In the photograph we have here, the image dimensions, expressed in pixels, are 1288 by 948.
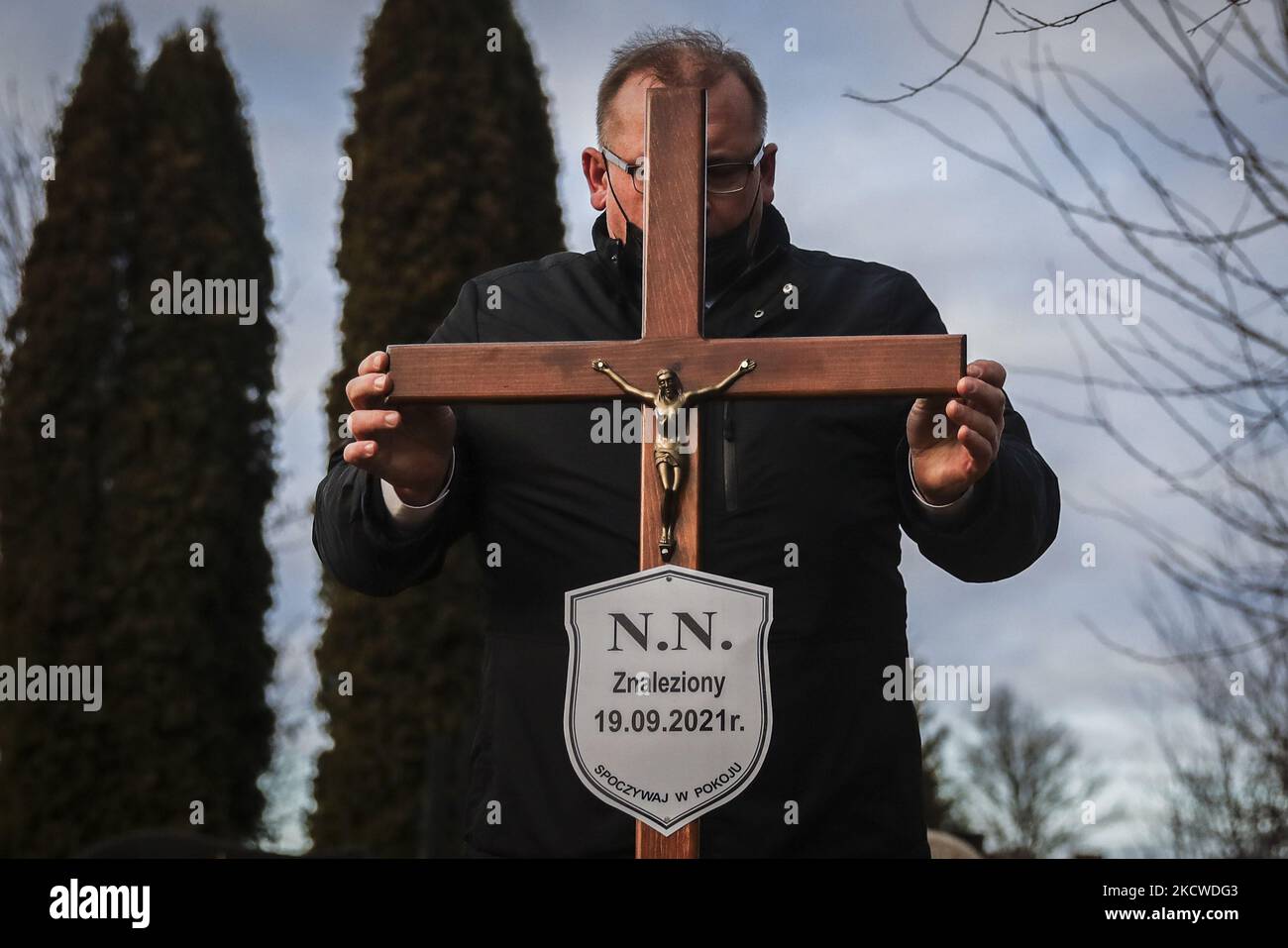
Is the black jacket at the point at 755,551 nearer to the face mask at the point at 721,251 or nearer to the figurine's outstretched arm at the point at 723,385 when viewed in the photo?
the face mask at the point at 721,251

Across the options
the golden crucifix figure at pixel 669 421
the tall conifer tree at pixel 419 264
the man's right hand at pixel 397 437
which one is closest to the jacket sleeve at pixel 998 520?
the golden crucifix figure at pixel 669 421

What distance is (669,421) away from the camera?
1.83 m

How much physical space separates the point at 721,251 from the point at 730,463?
32 centimetres

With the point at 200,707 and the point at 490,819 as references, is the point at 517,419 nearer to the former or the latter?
the point at 490,819

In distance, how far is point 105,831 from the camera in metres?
8.80

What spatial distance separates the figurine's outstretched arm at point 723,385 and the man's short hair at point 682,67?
48 cm

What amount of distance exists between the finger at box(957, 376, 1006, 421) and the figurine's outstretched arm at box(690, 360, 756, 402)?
0.87 feet

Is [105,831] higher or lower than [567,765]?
lower

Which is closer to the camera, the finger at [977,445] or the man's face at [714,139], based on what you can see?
the finger at [977,445]

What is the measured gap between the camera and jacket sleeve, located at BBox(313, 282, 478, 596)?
2131mm

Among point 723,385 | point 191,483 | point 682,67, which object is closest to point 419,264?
point 191,483

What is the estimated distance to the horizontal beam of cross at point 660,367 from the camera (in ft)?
6.04

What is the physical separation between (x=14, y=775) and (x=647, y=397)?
26.7 ft
